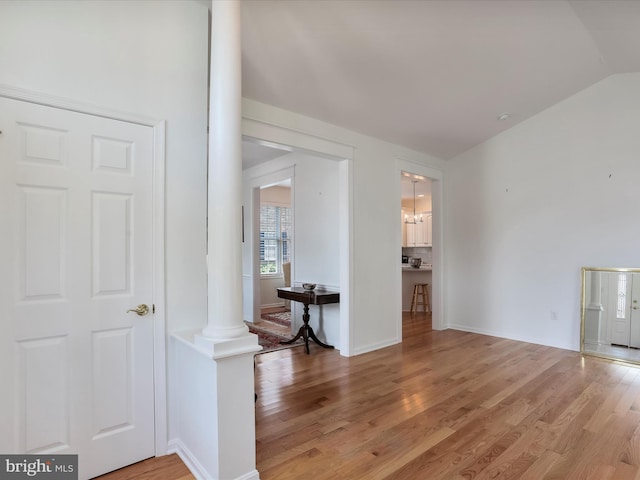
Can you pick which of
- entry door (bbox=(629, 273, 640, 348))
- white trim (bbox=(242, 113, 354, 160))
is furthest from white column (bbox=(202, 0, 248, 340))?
entry door (bbox=(629, 273, 640, 348))

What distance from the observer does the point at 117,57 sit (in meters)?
2.16

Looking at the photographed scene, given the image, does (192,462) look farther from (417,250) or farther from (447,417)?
(417,250)

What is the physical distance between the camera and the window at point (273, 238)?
809cm

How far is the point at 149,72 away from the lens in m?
2.27

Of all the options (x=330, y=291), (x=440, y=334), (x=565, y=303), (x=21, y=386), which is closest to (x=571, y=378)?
(x=565, y=303)

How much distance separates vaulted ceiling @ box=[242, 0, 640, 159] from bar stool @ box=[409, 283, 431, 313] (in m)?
3.83

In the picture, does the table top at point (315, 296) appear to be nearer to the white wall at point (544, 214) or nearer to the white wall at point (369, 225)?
the white wall at point (369, 225)

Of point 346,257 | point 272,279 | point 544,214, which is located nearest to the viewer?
point 346,257

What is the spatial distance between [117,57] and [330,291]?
11.3 ft

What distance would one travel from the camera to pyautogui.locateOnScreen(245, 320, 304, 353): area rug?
468 centimetres

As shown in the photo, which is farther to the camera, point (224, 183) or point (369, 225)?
point (369, 225)

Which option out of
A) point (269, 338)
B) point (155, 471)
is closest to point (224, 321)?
point (155, 471)

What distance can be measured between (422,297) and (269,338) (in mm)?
3805

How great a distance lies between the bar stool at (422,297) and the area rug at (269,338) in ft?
10.5
